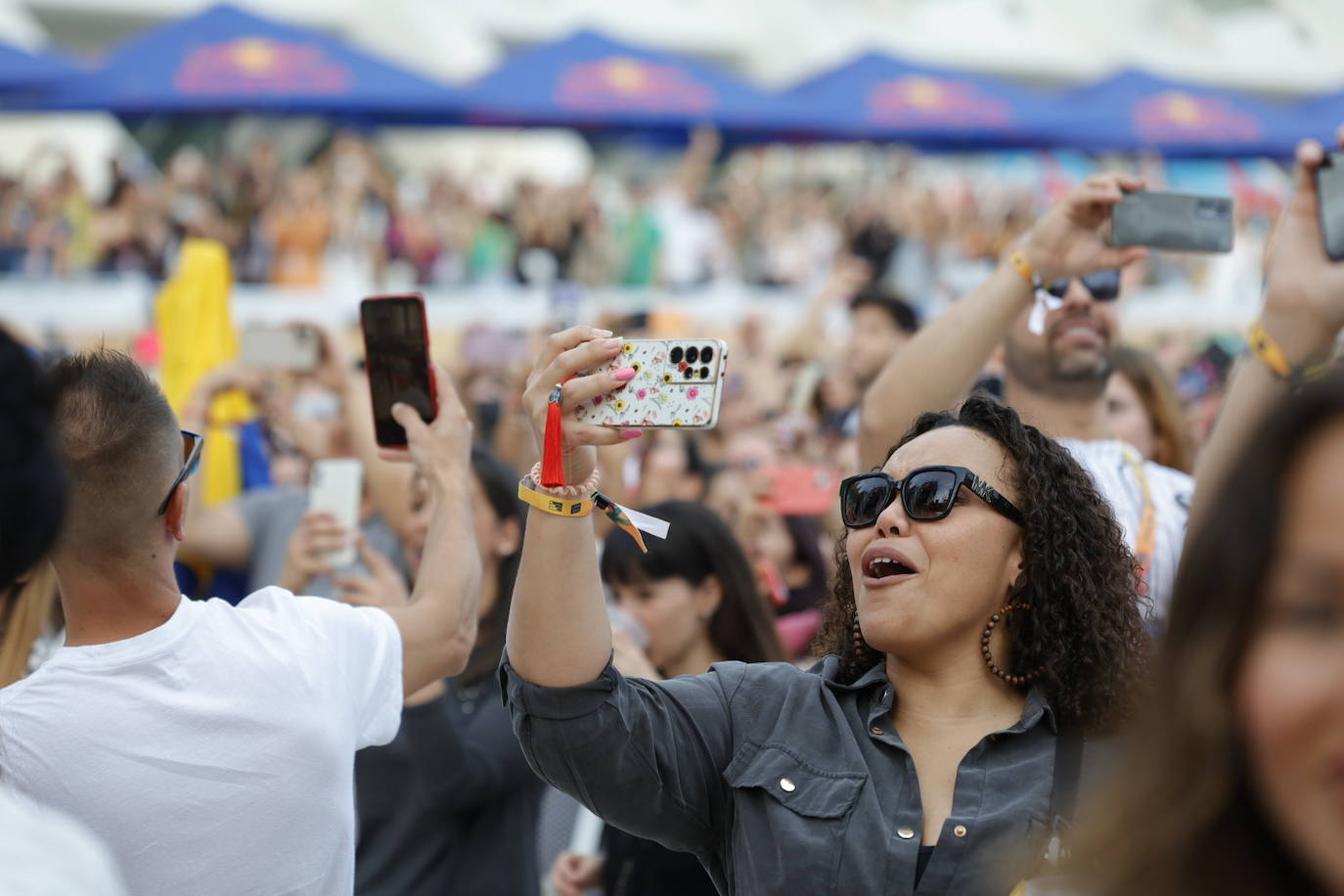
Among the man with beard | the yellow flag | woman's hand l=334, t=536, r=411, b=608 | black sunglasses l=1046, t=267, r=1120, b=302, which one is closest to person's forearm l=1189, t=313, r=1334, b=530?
the man with beard

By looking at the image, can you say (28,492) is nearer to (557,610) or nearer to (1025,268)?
(557,610)

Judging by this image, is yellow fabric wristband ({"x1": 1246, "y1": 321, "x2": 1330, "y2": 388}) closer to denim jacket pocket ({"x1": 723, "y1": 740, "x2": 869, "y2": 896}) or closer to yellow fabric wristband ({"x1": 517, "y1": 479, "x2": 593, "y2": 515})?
denim jacket pocket ({"x1": 723, "y1": 740, "x2": 869, "y2": 896})

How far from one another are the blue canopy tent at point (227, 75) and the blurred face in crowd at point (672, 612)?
9.89 m

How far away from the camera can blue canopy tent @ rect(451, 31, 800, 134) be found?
14.1 metres

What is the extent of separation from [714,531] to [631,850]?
885mm

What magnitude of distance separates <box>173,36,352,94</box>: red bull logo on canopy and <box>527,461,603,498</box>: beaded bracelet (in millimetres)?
11253

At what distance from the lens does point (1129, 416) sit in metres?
4.73

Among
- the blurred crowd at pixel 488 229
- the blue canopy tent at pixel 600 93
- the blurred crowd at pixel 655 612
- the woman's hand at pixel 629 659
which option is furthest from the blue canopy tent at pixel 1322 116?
the woman's hand at pixel 629 659

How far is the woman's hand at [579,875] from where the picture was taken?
152 inches

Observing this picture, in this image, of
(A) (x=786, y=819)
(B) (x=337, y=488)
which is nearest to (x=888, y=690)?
(A) (x=786, y=819)

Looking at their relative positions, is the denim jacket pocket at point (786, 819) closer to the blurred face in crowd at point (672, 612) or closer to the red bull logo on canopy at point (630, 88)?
the blurred face in crowd at point (672, 612)

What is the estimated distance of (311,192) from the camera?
13.5 metres

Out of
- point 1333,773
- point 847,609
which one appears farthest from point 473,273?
point 1333,773

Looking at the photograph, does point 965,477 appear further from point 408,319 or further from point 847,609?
point 408,319
